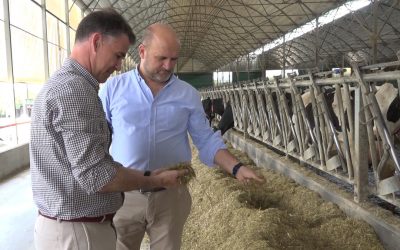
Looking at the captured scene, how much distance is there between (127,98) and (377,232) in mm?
2413

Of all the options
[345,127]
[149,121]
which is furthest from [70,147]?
[345,127]

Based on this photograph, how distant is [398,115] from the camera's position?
4.61m

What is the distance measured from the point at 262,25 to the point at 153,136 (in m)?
24.4

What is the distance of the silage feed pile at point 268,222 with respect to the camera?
137 inches

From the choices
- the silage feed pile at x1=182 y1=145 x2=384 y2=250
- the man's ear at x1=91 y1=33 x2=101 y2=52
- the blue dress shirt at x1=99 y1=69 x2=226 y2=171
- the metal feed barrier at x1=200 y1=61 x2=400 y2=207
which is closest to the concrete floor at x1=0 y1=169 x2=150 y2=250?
the silage feed pile at x1=182 y1=145 x2=384 y2=250

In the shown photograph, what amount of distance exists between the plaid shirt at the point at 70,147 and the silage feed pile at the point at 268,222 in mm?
1854

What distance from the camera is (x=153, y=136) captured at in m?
2.50

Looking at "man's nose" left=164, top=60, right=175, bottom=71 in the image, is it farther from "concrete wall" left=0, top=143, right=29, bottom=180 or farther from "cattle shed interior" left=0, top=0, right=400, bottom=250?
"concrete wall" left=0, top=143, right=29, bottom=180

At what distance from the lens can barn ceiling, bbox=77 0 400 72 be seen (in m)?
22.0

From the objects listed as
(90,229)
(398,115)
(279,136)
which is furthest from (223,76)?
(90,229)

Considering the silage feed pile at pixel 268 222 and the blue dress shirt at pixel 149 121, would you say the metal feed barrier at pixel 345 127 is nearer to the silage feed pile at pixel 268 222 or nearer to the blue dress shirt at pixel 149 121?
the silage feed pile at pixel 268 222

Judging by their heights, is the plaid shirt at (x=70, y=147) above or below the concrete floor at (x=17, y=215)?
above

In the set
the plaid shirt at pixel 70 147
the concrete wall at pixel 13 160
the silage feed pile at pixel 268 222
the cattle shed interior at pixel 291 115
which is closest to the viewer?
the plaid shirt at pixel 70 147

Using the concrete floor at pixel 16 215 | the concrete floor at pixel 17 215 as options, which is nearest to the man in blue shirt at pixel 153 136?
the concrete floor at pixel 17 215
